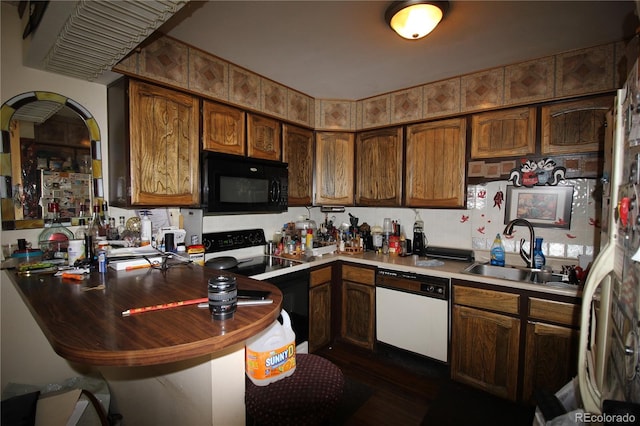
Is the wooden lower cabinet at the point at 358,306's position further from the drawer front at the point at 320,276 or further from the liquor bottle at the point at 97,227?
the liquor bottle at the point at 97,227

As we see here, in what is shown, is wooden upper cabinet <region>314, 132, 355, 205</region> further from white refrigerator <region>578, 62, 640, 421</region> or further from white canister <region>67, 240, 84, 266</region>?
white refrigerator <region>578, 62, 640, 421</region>

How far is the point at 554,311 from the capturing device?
1845 millimetres

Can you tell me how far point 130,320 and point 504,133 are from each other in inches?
103

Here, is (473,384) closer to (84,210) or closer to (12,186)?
(84,210)

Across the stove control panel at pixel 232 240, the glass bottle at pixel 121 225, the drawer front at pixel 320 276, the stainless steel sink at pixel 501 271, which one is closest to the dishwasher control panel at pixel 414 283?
the stainless steel sink at pixel 501 271

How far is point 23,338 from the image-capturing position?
167 centimetres

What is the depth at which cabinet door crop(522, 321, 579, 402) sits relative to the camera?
1.79 m

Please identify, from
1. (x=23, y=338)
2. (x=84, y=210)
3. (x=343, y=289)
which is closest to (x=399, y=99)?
(x=343, y=289)

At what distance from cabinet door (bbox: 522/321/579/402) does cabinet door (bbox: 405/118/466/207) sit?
105cm

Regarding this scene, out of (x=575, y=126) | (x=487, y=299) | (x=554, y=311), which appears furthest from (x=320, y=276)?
(x=575, y=126)

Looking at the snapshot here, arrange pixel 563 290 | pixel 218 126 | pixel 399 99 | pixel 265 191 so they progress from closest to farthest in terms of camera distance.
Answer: pixel 563 290 < pixel 218 126 < pixel 265 191 < pixel 399 99

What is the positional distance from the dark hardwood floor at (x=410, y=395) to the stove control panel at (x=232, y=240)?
1.18 m

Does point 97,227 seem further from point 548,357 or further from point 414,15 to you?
point 548,357

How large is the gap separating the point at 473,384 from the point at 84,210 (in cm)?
292
